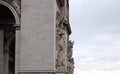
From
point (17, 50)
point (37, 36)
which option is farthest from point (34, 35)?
point (17, 50)

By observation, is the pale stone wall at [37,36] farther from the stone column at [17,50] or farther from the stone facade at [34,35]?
the stone column at [17,50]

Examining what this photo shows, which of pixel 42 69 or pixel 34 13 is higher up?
pixel 34 13

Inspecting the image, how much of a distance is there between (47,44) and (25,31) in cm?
157

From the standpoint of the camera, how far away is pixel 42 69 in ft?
88.0

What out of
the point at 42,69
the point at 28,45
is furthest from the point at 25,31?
the point at 42,69

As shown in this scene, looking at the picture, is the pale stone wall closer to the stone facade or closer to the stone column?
the stone facade

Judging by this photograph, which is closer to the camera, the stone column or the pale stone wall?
the pale stone wall

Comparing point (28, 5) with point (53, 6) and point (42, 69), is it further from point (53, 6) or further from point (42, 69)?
point (42, 69)

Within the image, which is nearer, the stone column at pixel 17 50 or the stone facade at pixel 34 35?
the stone facade at pixel 34 35

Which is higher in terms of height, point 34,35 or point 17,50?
point 34,35

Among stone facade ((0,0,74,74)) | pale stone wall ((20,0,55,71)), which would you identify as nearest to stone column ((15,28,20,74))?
stone facade ((0,0,74,74))

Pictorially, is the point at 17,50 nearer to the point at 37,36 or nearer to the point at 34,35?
the point at 34,35

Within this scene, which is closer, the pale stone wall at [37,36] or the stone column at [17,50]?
the pale stone wall at [37,36]

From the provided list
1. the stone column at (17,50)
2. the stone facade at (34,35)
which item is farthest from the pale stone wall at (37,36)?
Answer: the stone column at (17,50)
